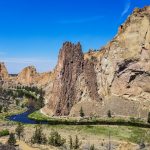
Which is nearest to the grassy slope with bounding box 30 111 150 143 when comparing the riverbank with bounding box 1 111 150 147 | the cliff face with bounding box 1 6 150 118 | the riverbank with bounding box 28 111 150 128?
the riverbank with bounding box 1 111 150 147

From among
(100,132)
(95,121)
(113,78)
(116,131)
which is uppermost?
(113,78)

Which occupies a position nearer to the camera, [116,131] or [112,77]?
[116,131]

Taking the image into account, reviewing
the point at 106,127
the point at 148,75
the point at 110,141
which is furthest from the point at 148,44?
the point at 110,141

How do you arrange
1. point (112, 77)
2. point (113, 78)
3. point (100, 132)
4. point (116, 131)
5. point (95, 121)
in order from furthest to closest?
1. point (112, 77)
2. point (113, 78)
3. point (95, 121)
4. point (116, 131)
5. point (100, 132)

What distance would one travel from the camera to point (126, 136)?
112 meters

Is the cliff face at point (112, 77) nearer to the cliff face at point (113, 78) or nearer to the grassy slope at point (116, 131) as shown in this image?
the cliff face at point (113, 78)

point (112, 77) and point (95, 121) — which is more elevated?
point (112, 77)

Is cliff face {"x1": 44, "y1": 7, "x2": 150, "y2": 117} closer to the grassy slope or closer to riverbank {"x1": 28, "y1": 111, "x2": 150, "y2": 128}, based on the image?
riverbank {"x1": 28, "y1": 111, "x2": 150, "y2": 128}

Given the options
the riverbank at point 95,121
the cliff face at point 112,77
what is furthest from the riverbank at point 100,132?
the cliff face at point 112,77

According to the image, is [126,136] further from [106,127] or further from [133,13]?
[133,13]

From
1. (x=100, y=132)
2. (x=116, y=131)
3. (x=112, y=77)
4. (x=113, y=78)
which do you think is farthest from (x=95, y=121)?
(x=112, y=77)

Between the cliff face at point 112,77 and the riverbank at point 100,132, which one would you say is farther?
the cliff face at point 112,77

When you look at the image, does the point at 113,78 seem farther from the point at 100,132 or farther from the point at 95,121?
the point at 100,132

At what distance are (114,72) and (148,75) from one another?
57.4 ft
